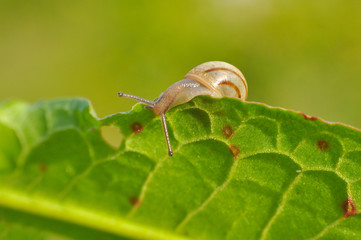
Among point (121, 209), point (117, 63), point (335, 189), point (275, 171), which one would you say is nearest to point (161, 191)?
point (121, 209)

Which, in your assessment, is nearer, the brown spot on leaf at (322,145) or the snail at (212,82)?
the brown spot on leaf at (322,145)


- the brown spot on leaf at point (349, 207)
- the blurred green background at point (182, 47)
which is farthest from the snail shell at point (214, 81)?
the blurred green background at point (182, 47)

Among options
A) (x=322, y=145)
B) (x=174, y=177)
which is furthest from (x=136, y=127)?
(x=322, y=145)

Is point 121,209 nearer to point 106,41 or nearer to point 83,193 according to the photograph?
point 83,193

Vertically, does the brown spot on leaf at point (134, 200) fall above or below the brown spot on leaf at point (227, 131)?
below

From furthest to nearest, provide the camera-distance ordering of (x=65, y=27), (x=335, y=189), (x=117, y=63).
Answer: (x=65, y=27)
(x=117, y=63)
(x=335, y=189)

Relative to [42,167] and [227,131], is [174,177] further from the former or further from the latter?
[42,167]

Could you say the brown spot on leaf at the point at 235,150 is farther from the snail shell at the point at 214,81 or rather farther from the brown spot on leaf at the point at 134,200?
the snail shell at the point at 214,81
